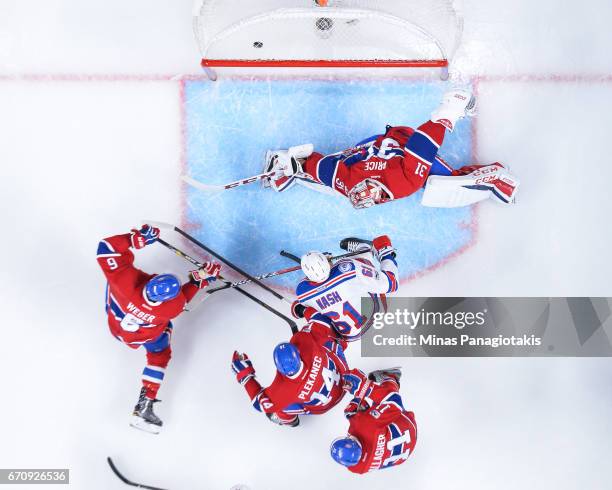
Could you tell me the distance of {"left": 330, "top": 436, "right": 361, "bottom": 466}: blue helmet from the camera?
3.10 meters

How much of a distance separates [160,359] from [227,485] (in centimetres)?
104

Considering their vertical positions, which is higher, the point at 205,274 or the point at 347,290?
the point at 205,274

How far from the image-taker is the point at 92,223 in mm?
4113

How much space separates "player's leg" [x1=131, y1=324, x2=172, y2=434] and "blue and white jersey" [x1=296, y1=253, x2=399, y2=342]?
102cm

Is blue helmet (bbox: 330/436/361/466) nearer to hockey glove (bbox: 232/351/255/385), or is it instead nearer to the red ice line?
hockey glove (bbox: 232/351/255/385)

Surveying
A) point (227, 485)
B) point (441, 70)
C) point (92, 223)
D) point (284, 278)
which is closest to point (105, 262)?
point (92, 223)

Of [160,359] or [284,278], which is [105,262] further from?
[284,278]

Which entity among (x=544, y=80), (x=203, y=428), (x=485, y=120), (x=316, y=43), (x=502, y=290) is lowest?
(x=203, y=428)

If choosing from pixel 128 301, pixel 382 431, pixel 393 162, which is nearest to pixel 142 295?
pixel 128 301

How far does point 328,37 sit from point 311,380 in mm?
2355

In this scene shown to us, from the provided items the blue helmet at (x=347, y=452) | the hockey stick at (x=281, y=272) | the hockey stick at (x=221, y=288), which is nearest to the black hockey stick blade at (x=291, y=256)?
the hockey stick at (x=281, y=272)

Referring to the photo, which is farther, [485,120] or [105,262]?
[485,120]

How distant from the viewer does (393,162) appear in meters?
3.51

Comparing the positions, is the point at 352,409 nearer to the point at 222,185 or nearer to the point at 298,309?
the point at 298,309
